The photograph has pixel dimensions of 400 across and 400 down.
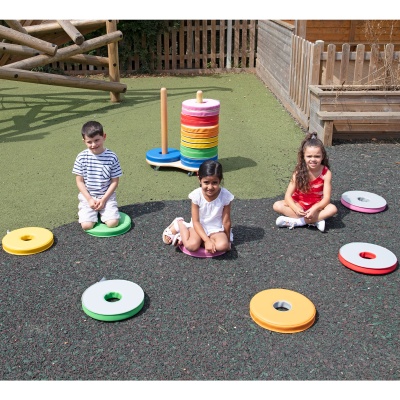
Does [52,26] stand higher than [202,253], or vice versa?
[52,26]

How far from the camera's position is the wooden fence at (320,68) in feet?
26.7

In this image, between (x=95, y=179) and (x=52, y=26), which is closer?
(x=95, y=179)

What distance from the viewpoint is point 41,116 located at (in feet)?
31.6

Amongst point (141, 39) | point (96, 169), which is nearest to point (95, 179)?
point (96, 169)

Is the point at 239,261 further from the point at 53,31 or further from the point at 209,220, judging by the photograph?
the point at 53,31

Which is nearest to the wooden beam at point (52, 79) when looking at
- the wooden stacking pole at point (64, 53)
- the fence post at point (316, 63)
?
the wooden stacking pole at point (64, 53)

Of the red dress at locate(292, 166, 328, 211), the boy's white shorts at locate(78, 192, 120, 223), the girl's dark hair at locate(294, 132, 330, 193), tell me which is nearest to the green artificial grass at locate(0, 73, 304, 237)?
the boy's white shorts at locate(78, 192, 120, 223)

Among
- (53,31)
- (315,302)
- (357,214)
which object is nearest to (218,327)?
(315,302)

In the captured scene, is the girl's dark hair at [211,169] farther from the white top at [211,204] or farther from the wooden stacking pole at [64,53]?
the wooden stacking pole at [64,53]

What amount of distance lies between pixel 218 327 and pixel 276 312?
0.45 meters

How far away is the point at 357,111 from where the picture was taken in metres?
7.84

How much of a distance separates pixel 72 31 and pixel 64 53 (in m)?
0.43

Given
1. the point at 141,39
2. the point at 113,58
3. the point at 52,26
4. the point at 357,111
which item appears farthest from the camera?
the point at 141,39

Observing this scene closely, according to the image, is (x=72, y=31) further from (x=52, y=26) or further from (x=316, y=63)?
(x=316, y=63)
